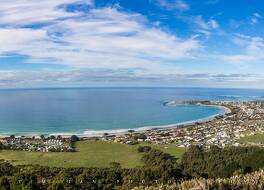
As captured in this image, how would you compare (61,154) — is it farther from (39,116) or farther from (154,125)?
(39,116)

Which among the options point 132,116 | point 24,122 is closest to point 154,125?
point 132,116

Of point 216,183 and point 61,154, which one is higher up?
point 216,183

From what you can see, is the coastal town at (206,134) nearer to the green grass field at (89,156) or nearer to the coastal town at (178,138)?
the coastal town at (178,138)

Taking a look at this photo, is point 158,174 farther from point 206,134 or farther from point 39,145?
point 206,134

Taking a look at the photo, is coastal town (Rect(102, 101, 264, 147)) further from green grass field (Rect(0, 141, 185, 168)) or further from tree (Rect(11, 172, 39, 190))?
tree (Rect(11, 172, 39, 190))

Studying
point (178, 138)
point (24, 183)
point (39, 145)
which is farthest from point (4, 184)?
point (178, 138)

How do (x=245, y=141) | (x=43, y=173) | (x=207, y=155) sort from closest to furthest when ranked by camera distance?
1. (x=43, y=173)
2. (x=207, y=155)
3. (x=245, y=141)
